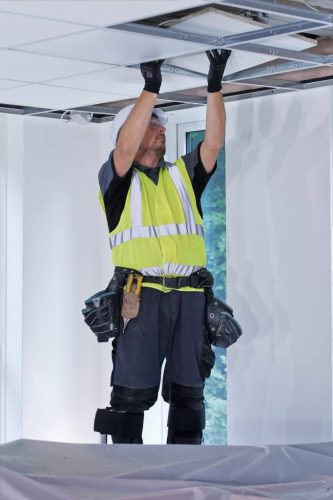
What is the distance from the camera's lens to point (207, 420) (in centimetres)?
547

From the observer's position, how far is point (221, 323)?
14.5 ft

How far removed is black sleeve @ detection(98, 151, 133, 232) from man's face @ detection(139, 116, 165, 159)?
0.12m

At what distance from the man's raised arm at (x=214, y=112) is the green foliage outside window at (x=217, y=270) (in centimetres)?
91

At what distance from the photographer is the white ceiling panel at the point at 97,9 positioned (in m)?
3.17

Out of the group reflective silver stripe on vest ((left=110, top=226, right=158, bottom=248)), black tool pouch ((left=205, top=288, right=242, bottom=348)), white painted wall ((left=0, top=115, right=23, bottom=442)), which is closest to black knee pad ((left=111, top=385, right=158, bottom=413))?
black tool pouch ((left=205, top=288, right=242, bottom=348))

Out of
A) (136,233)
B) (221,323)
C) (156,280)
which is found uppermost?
(136,233)

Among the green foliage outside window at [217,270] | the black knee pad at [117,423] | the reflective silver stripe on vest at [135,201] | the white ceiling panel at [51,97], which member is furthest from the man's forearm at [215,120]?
the black knee pad at [117,423]

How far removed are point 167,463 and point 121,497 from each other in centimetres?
28

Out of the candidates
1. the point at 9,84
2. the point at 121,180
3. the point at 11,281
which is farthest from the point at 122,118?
the point at 11,281

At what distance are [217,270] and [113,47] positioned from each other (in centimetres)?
185

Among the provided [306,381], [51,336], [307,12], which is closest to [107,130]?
[51,336]

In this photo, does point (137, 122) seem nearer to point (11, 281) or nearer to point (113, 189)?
point (113, 189)

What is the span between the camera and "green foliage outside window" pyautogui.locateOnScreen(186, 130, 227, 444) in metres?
5.41

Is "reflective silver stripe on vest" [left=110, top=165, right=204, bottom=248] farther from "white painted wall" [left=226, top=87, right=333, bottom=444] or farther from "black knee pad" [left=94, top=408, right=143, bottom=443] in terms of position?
"black knee pad" [left=94, top=408, right=143, bottom=443]
